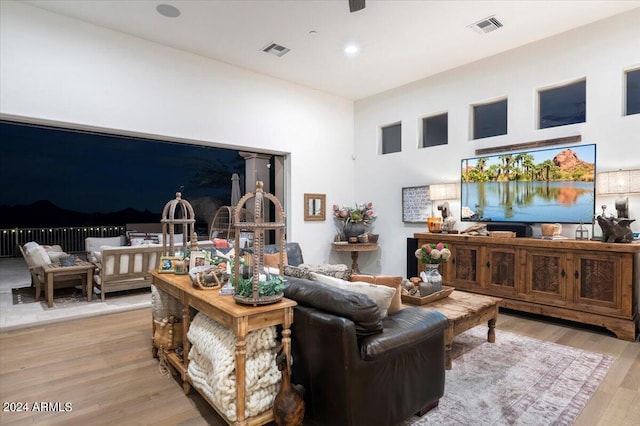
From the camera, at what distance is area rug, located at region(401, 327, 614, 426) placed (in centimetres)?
218

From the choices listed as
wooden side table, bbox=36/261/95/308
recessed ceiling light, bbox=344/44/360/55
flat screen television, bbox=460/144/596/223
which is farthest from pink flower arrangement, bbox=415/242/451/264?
wooden side table, bbox=36/261/95/308

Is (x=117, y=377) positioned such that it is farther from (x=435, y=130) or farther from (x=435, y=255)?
(x=435, y=130)

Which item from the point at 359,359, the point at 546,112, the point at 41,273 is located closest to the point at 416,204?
the point at 546,112

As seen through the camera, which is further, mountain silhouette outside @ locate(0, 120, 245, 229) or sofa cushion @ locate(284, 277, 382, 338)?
mountain silhouette outside @ locate(0, 120, 245, 229)

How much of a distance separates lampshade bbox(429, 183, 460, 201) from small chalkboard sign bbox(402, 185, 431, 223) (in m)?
0.28

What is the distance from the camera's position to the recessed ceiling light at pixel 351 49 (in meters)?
4.66

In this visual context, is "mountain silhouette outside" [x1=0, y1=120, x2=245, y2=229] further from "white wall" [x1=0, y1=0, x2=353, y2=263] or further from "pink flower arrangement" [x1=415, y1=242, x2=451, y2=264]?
"pink flower arrangement" [x1=415, y1=242, x2=451, y2=264]

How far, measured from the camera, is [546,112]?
15.1ft

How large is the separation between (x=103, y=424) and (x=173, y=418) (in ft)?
1.36

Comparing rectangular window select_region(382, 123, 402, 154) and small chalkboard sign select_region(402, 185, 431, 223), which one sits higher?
rectangular window select_region(382, 123, 402, 154)

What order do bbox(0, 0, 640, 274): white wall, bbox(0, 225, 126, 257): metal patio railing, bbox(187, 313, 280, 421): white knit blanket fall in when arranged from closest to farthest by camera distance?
bbox(187, 313, 280, 421): white knit blanket → bbox(0, 0, 640, 274): white wall → bbox(0, 225, 126, 257): metal patio railing

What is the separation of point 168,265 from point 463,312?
2.60 m

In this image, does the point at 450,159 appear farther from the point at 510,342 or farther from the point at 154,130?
the point at 154,130

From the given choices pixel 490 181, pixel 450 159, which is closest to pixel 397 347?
pixel 490 181
